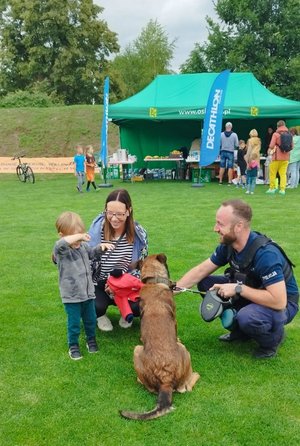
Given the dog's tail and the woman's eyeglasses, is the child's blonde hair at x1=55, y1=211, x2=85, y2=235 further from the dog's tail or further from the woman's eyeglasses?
the dog's tail

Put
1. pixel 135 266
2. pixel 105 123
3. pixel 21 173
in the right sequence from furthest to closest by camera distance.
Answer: pixel 21 173
pixel 105 123
pixel 135 266

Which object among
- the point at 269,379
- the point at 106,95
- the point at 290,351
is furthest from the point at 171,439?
the point at 106,95

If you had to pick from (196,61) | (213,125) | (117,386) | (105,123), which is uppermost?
(196,61)

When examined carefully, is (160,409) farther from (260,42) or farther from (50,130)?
(260,42)

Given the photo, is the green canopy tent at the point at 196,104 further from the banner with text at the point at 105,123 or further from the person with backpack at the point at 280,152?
the person with backpack at the point at 280,152

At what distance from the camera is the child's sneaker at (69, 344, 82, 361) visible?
153 inches

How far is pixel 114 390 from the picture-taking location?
3379 millimetres

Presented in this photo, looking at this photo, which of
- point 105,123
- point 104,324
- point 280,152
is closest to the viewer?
point 104,324

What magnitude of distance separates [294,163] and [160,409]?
13778mm

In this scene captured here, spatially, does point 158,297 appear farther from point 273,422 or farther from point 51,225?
point 51,225

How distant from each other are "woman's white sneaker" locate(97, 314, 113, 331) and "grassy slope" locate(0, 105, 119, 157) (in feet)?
75.9

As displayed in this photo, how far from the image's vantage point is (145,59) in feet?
156

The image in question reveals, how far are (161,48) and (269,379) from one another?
47817 mm

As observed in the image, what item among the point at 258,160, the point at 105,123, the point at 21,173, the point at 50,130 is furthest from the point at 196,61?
the point at 258,160
